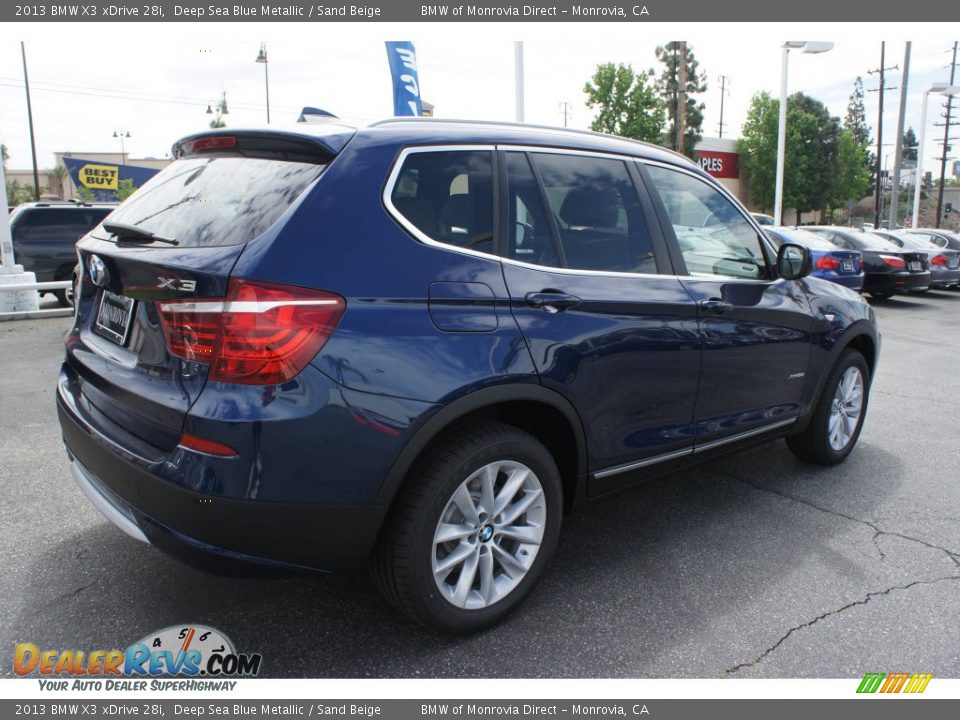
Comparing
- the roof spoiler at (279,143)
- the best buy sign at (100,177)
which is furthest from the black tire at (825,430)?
Result: the best buy sign at (100,177)

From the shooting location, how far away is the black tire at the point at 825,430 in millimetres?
4500

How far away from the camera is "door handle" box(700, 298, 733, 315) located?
3455 millimetres

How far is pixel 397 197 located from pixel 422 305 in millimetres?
391

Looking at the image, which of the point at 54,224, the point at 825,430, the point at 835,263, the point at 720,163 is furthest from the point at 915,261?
the point at 720,163

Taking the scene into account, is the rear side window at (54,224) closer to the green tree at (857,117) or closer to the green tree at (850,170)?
the green tree at (850,170)

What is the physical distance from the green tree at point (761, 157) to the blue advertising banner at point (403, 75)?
4808 centimetres

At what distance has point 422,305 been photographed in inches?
96.3

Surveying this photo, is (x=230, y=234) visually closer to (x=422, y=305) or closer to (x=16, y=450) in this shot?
(x=422, y=305)

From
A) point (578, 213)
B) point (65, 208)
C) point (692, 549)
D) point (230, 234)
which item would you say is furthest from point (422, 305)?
point (65, 208)

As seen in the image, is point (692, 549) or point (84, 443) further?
point (692, 549)

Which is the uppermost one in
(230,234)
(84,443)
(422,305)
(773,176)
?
(773,176)

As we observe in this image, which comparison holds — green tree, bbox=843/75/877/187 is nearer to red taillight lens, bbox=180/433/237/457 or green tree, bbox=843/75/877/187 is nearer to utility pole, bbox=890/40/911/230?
utility pole, bbox=890/40/911/230

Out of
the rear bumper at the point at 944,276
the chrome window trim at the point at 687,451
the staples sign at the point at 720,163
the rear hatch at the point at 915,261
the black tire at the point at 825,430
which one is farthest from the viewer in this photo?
the staples sign at the point at 720,163

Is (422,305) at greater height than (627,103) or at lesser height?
lesser
